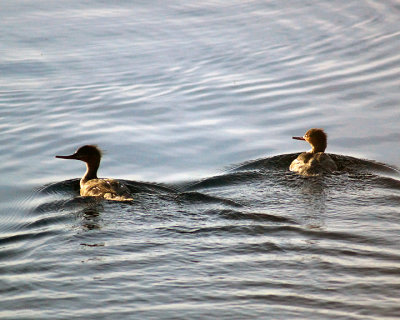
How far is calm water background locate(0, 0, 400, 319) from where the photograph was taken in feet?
23.0

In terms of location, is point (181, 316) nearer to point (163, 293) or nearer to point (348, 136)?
point (163, 293)

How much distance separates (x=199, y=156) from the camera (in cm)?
1137

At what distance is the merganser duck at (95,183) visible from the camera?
9.66m

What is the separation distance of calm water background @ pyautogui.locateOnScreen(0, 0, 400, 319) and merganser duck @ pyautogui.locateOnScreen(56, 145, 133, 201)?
17 cm

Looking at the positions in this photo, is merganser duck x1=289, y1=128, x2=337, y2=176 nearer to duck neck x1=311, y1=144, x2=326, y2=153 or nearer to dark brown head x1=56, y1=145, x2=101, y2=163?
duck neck x1=311, y1=144, x2=326, y2=153

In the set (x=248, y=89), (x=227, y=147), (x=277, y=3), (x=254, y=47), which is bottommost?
(x=227, y=147)

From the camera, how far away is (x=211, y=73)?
1559 cm

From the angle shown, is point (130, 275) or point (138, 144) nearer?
point (130, 275)

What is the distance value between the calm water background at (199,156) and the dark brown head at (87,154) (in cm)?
36

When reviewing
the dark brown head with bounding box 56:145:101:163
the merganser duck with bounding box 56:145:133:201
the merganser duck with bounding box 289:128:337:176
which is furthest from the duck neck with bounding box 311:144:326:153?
the dark brown head with bounding box 56:145:101:163

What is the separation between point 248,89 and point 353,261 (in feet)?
25.3

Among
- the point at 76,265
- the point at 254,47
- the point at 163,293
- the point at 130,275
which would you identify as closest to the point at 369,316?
the point at 163,293

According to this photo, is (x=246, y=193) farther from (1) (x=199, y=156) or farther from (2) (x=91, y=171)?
(2) (x=91, y=171)

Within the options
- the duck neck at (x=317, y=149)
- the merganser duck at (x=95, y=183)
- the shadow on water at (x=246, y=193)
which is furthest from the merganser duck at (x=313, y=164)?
the merganser duck at (x=95, y=183)
